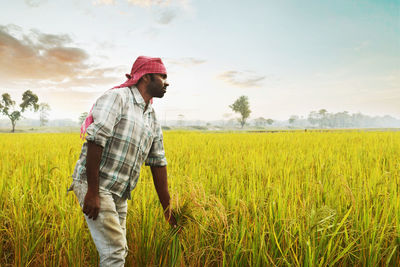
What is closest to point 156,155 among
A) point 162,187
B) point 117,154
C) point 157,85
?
point 162,187

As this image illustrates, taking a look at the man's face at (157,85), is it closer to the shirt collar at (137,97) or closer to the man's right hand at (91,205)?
the shirt collar at (137,97)

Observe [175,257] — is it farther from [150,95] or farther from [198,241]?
[150,95]

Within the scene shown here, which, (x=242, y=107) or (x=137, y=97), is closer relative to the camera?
(x=137, y=97)

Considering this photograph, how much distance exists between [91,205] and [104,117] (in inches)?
17.6

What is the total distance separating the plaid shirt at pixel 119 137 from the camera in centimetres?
125

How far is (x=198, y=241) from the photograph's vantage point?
1521 millimetres

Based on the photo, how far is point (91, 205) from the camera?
A: 1.21m

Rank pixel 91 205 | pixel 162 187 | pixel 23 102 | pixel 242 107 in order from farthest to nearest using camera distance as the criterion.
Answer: pixel 242 107 → pixel 23 102 → pixel 162 187 → pixel 91 205

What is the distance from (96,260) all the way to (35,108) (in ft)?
205

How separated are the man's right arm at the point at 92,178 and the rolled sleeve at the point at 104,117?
0.04 meters

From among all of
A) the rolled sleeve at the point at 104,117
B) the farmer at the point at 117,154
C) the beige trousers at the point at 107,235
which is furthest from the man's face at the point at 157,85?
the beige trousers at the point at 107,235

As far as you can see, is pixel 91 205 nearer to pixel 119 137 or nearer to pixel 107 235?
pixel 107 235

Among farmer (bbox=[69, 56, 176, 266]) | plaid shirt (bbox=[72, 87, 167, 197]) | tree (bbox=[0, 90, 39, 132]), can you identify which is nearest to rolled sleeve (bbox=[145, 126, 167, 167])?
farmer (bbox=[69, 56, 176, 266])

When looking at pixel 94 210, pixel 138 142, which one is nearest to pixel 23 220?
pixel 94 210
